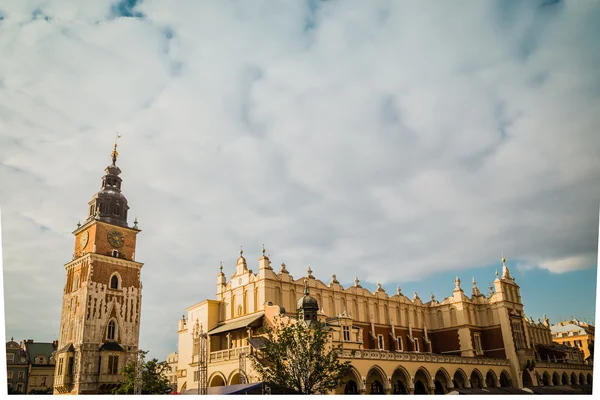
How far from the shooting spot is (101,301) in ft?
138

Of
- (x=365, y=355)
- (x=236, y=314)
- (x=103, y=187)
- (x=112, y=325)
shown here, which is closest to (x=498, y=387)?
(x=365, y=355)

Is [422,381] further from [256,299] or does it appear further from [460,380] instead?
[256,299]

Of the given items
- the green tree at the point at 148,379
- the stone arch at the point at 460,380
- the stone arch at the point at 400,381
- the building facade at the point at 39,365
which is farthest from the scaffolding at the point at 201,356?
the building facade at the point at 39,365

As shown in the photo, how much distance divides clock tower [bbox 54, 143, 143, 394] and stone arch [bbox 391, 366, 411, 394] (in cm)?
2189

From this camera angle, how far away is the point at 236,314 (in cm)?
3662

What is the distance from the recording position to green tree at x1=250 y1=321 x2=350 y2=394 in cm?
2428

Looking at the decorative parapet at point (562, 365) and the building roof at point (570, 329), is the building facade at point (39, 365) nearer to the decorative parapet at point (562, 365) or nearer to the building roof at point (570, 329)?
the decorative parapet at point (562, 365)

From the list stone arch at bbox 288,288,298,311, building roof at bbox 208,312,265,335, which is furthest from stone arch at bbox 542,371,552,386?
building roof at bbox 208,312,265,335

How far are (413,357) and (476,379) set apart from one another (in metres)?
9.09

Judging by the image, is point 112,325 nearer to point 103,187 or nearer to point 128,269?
point 128,269

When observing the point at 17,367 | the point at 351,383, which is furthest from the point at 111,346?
the point at 17,367

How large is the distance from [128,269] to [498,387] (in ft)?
108

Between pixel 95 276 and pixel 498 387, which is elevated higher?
pixel 95 276

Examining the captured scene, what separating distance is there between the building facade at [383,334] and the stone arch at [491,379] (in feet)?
0.27
